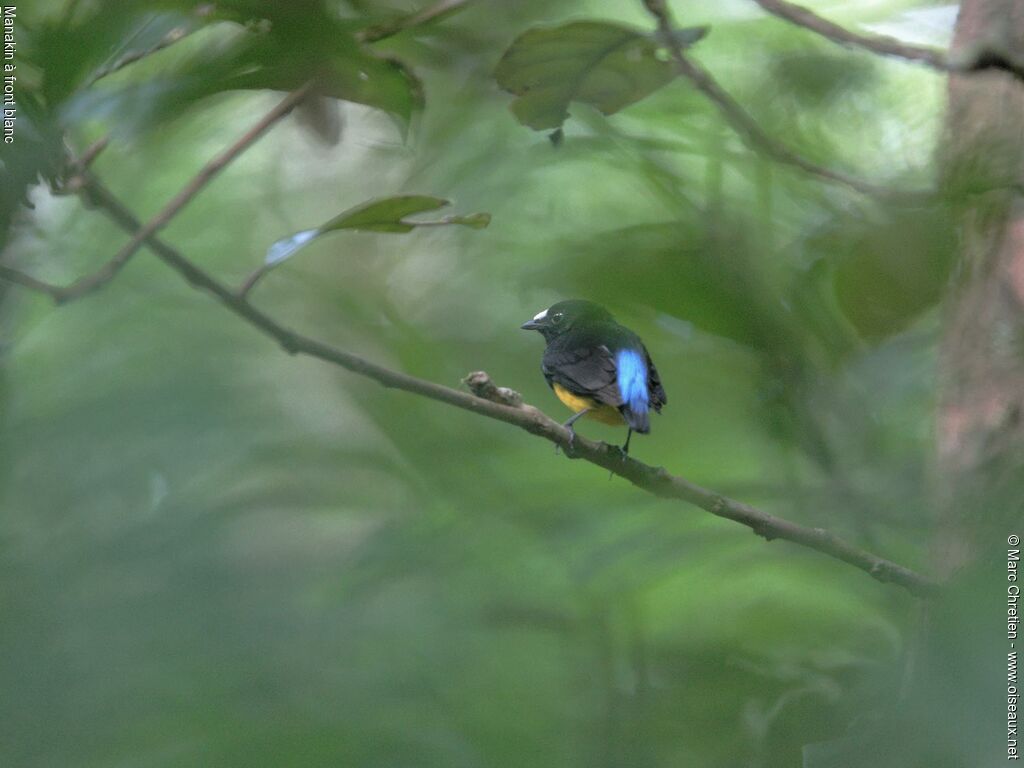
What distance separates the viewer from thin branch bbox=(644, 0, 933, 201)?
0.47m

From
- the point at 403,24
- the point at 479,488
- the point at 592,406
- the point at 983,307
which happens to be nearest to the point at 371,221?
the point at 403,24

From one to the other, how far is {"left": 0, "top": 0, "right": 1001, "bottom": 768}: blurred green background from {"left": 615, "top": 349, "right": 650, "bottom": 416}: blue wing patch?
75mm

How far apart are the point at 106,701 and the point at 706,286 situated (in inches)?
10.2

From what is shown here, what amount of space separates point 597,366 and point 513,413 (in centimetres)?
44

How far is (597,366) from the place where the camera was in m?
0.96

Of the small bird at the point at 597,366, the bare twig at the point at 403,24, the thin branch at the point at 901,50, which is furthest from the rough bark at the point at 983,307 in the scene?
the bare twig at the point at 403,24

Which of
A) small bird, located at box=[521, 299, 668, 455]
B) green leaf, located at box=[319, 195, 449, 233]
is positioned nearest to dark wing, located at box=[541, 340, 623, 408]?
small bird, located at box=[521, 299, 668, 455]

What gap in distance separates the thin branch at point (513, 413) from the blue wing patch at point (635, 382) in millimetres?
58

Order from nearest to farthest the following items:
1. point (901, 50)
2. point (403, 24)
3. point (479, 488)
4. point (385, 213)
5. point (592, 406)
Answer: point (479, 488)
point (403, 24)
point (385, 213)
point (901, 50)
point (592, 406)

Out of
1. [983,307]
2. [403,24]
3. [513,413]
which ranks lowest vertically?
[983,307]

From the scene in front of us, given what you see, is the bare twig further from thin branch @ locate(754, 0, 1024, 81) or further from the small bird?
thin branch @ locate(754, 0, 1024, 81)

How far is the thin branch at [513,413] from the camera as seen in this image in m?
0.36

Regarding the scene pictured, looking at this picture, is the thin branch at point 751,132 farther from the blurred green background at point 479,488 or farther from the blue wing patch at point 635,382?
the blue wing patch at point 635,382

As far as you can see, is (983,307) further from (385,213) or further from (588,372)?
(385,213)
